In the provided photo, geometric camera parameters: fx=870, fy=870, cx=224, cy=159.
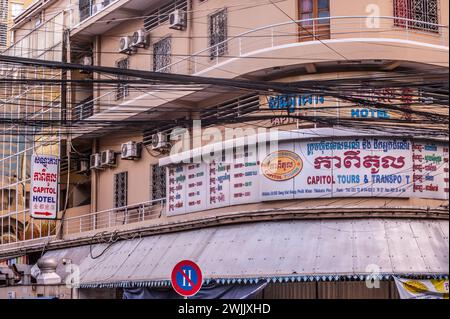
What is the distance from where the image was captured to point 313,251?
17219 mm

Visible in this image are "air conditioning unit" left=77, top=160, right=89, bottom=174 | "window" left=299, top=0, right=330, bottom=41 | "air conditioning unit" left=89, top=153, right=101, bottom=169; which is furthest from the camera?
"air conditioning unit" left=77, top=160, right=89, bottom=174

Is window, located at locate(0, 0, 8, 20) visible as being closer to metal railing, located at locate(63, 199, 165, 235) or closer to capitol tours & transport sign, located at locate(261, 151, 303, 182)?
metal railing, located at locate(63, 199, 165, 235)

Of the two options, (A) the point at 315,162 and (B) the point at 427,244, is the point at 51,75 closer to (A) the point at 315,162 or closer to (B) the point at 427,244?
(A) the point at 315,162

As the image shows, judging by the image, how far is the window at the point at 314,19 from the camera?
19.4 meters

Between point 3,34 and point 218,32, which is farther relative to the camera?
point 3,34

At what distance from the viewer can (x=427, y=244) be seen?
17203 millimetres

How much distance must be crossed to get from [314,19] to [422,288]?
6.31 m

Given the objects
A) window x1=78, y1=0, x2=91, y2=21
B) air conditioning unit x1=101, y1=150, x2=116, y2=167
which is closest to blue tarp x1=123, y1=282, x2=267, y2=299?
air conditioning unit x1=101, y1=150, x2=116, y2=167

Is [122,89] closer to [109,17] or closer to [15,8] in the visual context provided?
[109,17]

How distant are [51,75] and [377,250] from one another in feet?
45.4

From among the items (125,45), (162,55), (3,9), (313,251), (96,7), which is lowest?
(313,251)

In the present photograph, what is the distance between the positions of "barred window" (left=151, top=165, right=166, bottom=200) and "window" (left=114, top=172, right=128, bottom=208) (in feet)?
4.64

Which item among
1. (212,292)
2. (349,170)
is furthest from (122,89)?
(349,170)

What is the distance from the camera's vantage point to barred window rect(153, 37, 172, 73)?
77.5 feet
